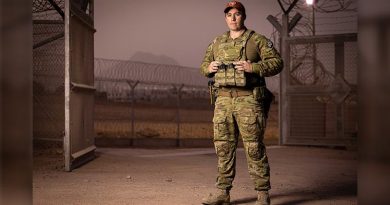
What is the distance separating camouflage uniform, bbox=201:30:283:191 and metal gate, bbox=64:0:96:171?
2857mm

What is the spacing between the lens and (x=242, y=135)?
13.7ft

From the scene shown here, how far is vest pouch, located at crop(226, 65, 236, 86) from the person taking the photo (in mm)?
4105

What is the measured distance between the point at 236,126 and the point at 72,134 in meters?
3.22

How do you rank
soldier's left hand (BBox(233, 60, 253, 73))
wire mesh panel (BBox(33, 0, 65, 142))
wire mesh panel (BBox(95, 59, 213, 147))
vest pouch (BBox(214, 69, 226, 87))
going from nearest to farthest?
soldier's left hand (BBox(233, 60, 253, 73)), vest pouch (BBox(214, 69, 226, 87)), wire mesh panel (BBox(33, 0, 65, 142)), wire mesh panel (BBox(95, 59, 213, 147))

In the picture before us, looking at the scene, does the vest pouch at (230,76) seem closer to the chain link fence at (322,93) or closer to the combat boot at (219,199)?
the combat boot at (219,199)

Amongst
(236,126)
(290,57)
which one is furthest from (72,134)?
(290,57)

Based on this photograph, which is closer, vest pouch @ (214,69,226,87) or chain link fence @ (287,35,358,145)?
vest pouch @ (214,69,226,87)

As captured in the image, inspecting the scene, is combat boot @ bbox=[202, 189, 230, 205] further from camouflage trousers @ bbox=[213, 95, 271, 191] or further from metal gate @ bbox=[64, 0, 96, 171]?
metal gate @ bbox=[64, 0, 96, 171]

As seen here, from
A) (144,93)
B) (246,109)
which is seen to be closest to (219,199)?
(246,109)

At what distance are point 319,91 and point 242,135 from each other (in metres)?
6.67

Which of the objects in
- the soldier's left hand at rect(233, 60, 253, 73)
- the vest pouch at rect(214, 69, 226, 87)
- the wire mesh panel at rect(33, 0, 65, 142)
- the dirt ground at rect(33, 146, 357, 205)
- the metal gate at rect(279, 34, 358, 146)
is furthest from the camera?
the metal gate at rect(279, 34, 358, 146)

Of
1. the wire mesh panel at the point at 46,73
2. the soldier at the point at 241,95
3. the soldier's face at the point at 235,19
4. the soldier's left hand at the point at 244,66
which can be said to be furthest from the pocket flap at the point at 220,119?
the wire mesh panel at the point at 46,73

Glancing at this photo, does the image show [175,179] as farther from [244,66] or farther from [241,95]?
[244,66]

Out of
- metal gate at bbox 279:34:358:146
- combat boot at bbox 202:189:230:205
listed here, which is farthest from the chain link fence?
combat boot at bbox 202:189:230:205
